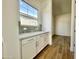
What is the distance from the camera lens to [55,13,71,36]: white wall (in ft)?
33.1

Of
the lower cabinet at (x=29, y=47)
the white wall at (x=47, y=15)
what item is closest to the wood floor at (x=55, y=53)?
the lower cabinet at (x=29, y=47)

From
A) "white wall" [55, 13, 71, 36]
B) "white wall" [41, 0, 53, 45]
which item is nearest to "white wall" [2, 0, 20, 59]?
"white wall" [41, 0, 53, 45]

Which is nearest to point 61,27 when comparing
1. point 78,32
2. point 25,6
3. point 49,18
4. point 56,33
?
point 56,33

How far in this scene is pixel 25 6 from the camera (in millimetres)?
3473

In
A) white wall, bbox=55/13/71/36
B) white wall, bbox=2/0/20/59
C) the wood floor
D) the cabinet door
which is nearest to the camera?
white wall, bbox=2/0/20/59

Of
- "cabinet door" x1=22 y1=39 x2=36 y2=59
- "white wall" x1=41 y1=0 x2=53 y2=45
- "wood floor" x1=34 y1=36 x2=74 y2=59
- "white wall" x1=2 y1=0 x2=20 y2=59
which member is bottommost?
"wood floor" x1=34 y1=36 x2=74 y2=59

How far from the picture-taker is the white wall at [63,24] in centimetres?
1009

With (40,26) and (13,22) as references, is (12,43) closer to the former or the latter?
(13,22)

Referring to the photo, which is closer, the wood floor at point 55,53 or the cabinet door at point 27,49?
the cabinet door at point 27,49

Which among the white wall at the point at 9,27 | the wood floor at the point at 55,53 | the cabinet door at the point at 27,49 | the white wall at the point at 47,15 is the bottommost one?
the wood floor at the point at 55,53

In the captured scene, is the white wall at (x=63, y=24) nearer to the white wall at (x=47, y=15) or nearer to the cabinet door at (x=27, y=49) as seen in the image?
the white wall at (x=47, y=15)

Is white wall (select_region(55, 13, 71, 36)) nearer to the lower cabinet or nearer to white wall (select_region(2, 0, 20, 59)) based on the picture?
the lower cabinet

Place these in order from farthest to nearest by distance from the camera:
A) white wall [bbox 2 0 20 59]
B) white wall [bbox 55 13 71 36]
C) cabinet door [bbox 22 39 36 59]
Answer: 1. white wall [bbox 55 13 71 36]
2. cabinet door [bbox 22 39 36 59]
3. white wall [bbox 2 0 20 59]

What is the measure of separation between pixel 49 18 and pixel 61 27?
6.11 m
